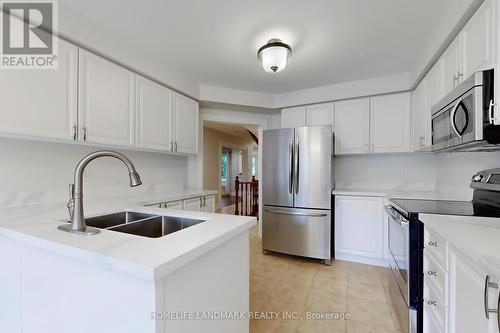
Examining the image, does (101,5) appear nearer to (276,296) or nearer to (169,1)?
(169,1)

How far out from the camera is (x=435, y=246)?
4.28ft

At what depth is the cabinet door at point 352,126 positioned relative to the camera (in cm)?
306

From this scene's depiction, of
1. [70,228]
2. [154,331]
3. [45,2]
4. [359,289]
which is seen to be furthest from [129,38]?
[359,289]

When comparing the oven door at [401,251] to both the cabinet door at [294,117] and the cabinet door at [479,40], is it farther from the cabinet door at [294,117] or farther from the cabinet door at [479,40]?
the cabinet door at [294,117]

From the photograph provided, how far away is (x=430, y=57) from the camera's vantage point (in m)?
2.08

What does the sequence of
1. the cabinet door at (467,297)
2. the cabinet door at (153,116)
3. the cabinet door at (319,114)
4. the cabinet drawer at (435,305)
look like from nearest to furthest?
1. the cabinet door at (467,297)
2. the cabinet drawer at (435,305)
3. the cabinet door at (153,116)
4. the cabinet door at (319,114)

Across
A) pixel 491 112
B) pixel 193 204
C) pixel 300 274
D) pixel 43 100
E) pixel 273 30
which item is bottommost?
pixel 300 274

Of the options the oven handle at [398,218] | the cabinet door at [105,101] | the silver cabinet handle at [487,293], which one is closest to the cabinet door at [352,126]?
the oven handle at [398,218]

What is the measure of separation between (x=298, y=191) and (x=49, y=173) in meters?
2.56

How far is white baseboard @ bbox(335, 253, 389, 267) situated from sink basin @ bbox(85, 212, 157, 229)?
99.3 inches

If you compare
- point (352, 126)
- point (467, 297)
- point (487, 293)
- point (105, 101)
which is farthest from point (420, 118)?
point (105, 101)

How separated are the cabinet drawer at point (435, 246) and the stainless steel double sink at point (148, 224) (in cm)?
136

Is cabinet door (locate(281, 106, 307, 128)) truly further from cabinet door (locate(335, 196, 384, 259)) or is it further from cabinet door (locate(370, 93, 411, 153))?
cabinet door (locate(335, 196, 384, 259))

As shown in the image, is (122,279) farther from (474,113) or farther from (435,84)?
(435,84)
